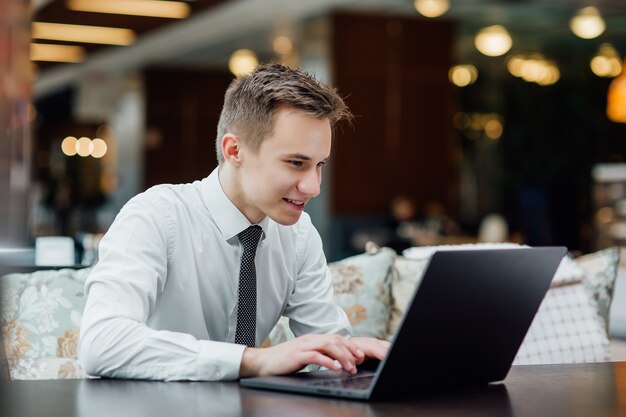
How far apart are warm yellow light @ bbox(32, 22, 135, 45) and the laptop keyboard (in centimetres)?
1088

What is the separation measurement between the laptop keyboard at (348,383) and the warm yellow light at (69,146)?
21.8m

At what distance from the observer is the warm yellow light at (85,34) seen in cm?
1195

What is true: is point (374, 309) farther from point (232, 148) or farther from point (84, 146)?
point (84, 146)

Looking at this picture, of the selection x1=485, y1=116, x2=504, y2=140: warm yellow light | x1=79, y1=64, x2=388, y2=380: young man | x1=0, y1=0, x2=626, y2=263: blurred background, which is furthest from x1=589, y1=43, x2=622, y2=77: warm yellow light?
x1=79, y1=64, x2=388, y2=380: young man

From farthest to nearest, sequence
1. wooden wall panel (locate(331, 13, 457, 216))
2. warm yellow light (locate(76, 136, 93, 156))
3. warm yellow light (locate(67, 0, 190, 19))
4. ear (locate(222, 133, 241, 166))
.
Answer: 1. warm yellow light (locate(76, 136, 93, 156))
2. wooden wall panel (locate(331, 13, 457, 216))
3. warm yellow light (locate(67, 0, 190, 19))
4. ear (locate(222, 133, 241, 166))

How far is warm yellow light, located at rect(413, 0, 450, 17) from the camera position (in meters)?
10.6

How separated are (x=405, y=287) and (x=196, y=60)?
13018 millimetres

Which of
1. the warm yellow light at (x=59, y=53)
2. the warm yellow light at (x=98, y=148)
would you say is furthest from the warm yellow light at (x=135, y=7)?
the warm yellow light at (x=98, y=148)

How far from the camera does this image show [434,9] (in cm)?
1088

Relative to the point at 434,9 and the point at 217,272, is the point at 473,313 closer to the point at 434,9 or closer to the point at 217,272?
the point at 217,272

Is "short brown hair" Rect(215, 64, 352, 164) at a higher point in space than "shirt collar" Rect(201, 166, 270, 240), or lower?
higher

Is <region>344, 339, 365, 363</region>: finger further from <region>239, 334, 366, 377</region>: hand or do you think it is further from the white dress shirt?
the white dress shirt

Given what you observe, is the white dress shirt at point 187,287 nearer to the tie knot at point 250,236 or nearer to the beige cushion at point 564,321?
the tie knot at point 250,236

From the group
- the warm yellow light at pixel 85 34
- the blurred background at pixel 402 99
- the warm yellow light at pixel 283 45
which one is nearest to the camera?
the blurred background at pixel 402 99
